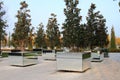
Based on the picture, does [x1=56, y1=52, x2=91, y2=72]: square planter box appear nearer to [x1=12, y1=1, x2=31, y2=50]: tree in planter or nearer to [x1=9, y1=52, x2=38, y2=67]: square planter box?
[x1=9, y1=52, x2=38, y2=67]: square planter box

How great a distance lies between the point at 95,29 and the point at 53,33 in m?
6.58

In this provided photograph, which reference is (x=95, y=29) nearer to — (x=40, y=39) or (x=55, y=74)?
(x=40, y=39)

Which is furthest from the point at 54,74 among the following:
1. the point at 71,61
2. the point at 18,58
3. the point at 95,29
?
the point at 95,29

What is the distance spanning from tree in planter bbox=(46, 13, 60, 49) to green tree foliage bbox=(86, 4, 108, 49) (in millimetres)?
5415

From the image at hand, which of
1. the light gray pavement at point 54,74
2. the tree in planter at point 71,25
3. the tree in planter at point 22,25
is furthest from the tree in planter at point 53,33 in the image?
the light gray pavement at point 54,74

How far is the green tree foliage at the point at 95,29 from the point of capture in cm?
3099

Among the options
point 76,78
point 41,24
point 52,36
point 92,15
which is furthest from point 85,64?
point 41,24

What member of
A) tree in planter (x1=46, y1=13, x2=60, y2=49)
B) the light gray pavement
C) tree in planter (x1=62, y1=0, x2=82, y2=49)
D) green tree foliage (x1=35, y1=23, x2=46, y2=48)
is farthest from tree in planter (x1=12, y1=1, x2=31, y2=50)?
the light gray pavement

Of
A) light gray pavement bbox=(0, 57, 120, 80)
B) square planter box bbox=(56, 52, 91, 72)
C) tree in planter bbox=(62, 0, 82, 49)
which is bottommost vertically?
light gray pavement bbox=(0, 57, 120, 80)

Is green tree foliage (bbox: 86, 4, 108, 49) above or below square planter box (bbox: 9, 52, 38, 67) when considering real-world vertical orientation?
above

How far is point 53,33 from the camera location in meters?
35.2

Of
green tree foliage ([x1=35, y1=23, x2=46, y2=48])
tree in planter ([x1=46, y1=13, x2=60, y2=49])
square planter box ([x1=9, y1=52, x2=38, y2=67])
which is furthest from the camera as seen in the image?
green tree foliage ([x1=35, y1=23, x2=46, y2=48])

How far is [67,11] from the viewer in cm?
1839

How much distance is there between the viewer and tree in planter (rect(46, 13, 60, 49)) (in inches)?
1361
